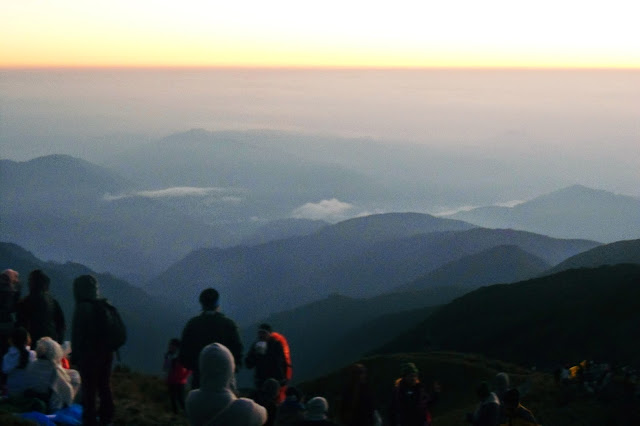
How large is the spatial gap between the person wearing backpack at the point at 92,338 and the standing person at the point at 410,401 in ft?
13.5

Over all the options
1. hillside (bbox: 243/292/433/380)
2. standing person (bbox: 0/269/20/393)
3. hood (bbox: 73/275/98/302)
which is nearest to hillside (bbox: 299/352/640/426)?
hood (bbox: 73/275/98/302)

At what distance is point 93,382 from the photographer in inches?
436

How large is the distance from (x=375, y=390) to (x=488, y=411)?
23713mm

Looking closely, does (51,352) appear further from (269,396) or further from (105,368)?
(269,396)

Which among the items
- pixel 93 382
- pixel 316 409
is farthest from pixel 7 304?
pixel 316 409

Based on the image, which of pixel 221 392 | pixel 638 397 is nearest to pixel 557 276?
pixel 638 397

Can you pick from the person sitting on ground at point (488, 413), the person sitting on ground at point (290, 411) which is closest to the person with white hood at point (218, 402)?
the person sitting on ground at point (290, 411)

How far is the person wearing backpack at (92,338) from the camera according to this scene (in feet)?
34.8

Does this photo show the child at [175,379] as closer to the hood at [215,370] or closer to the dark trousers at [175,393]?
the dark trousers at [175,393]

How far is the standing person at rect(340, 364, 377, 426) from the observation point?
1083 cm

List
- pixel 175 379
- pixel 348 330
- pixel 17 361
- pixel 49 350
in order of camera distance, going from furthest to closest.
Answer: pixel 348 330 < pixel 175 379 < pixel 17 361 < pixel 49 350

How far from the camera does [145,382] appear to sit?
16656mm

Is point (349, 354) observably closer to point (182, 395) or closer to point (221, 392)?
point (182, 395)

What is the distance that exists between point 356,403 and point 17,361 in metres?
4.66
